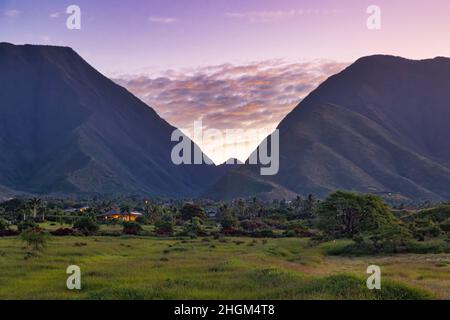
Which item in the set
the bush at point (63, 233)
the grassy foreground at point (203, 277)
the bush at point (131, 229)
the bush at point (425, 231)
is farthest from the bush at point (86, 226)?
the bush at point (425, 231)

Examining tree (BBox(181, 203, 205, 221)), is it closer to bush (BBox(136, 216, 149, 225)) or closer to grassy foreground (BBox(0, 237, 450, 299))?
bush (BBox(136, 216, 149, 225))

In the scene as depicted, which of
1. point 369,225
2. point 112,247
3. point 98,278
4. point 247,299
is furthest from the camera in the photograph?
point 369,225

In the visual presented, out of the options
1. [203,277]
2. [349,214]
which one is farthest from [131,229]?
[203,277]

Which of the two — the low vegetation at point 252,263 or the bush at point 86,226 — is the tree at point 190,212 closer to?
the low vegetation at point 252,263

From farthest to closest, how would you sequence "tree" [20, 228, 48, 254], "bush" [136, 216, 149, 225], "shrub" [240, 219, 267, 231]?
"bush" [136, 216, 149, 225], "shrub" [240, 219, 267, 231], "tree" [20, 228, 48, 254]

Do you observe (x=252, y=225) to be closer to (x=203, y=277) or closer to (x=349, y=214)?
(x=349, y=214)

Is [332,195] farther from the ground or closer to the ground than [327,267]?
farther from the ground

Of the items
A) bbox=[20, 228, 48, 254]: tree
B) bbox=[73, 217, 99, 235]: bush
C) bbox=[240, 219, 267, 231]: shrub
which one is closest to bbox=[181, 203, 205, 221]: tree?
bbox=[240, 219, 267, 231]: shrub
